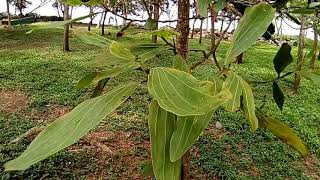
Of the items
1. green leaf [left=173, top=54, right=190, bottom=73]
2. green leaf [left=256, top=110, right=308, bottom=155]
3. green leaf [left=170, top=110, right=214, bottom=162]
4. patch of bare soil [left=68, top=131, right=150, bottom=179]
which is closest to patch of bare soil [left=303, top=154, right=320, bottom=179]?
patch of bare soil [left=68, top=131, right=150, bottom=179]

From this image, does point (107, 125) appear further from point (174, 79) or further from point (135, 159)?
point (174, 79)

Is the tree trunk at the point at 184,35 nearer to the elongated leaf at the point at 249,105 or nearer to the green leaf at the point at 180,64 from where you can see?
the green leaf at the point at 180,64

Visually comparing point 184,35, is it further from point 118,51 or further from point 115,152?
point 115,152

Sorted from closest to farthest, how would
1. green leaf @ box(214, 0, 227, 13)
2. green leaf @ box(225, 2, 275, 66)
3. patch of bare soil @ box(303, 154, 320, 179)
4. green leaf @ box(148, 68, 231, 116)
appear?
green leaf @ box(148, 68, 231, 116) → green leaf @ box(225, 2, 275, 66) → green leaf @ box(214, 0, 227, 13) → patch of bare soil @ box(303, 154, 320, 179)

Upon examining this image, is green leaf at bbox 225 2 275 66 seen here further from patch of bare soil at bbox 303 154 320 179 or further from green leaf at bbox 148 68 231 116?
patch of bare soil at bbox 303 154 320 179

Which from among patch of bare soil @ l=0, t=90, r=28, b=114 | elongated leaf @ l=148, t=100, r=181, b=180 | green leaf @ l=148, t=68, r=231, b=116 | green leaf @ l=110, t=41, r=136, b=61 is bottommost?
patch of bare soil @ l=0, t=90, r=28, b=114

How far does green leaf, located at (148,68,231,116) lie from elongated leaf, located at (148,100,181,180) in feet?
0.12

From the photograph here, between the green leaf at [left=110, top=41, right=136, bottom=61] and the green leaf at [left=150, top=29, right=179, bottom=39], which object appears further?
the green leaf at [left=150, top=29, right=179, bottom=39]

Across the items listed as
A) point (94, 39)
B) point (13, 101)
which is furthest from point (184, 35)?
point (13, 101)

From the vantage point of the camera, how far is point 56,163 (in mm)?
2656

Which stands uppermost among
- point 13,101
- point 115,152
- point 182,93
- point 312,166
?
point 182,93

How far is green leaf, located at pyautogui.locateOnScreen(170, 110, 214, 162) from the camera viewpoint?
41 cm

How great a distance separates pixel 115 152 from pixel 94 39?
7.90 feet

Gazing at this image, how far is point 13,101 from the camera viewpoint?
164 inches
